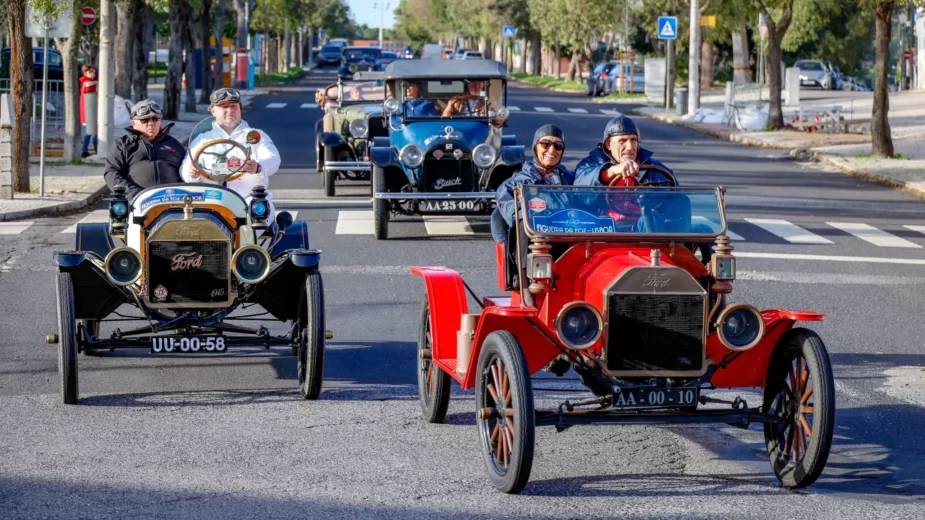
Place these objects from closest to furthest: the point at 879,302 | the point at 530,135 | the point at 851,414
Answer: the point at 851,414
the point at 879,302
the point at 530,135

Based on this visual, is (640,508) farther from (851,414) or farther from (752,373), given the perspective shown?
(851,414)

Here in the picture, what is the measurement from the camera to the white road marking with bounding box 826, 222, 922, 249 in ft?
52.6

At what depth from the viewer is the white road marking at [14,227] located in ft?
51.8

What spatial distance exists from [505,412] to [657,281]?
897 millimetres

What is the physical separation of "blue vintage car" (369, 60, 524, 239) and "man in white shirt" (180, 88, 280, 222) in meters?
5.53

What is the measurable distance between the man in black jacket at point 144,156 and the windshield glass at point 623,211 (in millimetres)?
3598

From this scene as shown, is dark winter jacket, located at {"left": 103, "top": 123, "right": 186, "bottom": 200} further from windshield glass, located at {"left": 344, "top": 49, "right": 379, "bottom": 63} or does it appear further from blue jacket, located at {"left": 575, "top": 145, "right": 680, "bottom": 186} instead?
windshield glass, located at {"left": 344, "top": 49, "right": 379, "bottom": 63}

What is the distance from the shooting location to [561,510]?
19.6 ft

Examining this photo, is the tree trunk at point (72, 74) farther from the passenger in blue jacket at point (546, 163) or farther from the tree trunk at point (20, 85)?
the passenger in blue jacket at point (546, 163)

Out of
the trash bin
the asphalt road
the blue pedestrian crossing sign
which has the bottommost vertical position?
the asphalt road

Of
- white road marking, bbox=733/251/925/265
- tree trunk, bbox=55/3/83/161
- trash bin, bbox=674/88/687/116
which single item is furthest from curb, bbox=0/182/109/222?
trash bin, bbox=674/88/687/116

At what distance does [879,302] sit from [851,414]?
4.38 metres

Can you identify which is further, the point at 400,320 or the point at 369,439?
the point at 400,320

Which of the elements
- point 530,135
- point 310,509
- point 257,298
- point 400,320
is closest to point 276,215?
point 257,298
